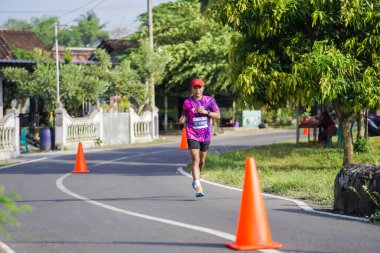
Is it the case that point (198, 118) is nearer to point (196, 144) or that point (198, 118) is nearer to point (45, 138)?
point (196, 144)

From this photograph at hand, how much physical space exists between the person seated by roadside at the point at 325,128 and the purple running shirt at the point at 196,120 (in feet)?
41.1

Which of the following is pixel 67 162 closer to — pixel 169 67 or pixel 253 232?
pixel 253 232

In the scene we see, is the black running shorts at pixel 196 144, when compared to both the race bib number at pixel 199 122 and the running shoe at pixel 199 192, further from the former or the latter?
the running shoe at pixel 199 192

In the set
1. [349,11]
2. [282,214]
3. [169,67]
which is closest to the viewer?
[282,214]

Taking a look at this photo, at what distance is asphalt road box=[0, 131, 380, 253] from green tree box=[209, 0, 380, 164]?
3020mm

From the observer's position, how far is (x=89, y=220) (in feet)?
31.2

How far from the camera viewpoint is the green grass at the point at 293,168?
12.6 meters

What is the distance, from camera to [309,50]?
1614cm

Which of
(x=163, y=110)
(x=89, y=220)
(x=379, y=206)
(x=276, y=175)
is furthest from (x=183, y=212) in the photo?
(x=163, y=110)

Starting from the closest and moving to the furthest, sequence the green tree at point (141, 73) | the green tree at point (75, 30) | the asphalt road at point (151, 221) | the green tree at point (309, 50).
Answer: the asphalt road at point (151, 221), the green tree at point (309, 50), the green tree at point (141, 73), the green tree at point (75, 30)

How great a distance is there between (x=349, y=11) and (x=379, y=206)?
749 centimetres

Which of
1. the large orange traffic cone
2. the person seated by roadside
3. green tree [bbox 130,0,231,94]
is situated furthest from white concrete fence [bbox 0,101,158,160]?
the large orange traffic cone

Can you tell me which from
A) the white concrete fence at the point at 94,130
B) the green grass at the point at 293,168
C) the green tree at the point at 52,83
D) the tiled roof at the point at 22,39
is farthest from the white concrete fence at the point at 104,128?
the tiled roof at the point at 22,39

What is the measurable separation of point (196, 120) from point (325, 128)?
13003 mm
